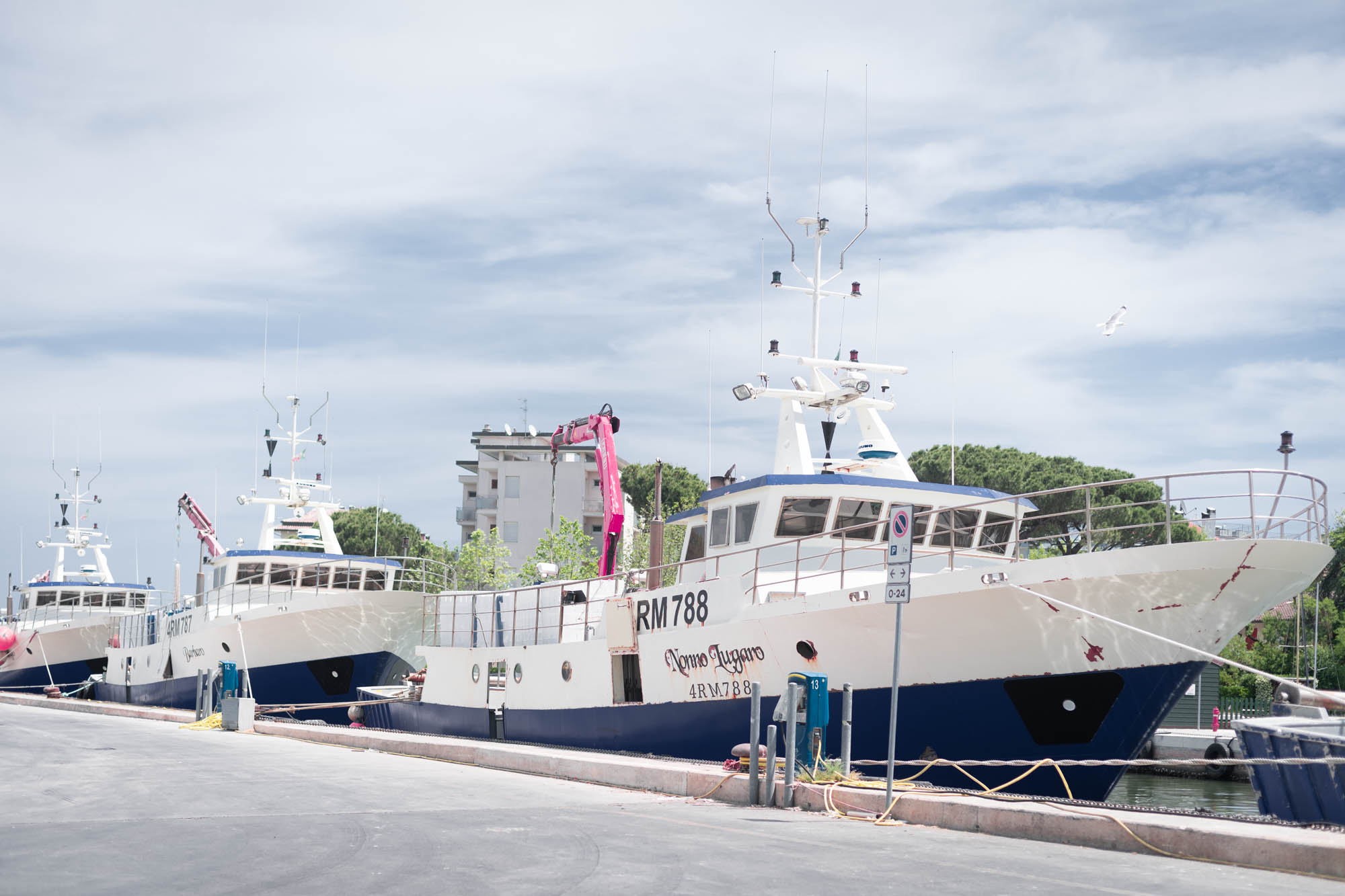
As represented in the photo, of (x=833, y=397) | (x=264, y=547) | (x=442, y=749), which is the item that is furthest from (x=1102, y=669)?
(x=264, y=547)

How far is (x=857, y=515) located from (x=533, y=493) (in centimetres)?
6459

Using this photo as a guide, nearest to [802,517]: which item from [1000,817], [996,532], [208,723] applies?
[996,532]

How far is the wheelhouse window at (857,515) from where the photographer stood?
1784 cm

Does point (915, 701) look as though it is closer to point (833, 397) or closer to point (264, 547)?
point (833, 397)

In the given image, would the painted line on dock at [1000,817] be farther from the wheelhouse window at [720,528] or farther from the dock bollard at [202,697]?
the dock bollard at [202,697]

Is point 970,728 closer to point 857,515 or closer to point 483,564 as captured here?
point 857,515

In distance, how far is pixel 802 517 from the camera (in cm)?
1794

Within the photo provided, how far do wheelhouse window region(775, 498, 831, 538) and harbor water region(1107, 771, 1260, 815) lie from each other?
31.9 ft

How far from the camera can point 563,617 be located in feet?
70.3

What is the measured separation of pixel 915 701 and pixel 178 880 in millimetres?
8950

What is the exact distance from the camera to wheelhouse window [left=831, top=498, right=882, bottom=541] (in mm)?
17844

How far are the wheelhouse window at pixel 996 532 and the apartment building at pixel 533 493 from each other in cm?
5871

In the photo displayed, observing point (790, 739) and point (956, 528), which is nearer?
point (790, 739)

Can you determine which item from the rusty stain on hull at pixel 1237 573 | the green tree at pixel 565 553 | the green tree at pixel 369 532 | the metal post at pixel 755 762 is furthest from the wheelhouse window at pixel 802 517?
the green tree at pixel 369 532
